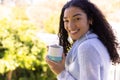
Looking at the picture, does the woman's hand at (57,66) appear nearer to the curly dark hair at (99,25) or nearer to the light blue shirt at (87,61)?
the light blue shirt at (87,61)

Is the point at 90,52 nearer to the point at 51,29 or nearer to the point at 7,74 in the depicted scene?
the point at 7,74

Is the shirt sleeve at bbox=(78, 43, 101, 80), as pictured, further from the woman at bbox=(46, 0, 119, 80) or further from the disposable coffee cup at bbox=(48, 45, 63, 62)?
the disposable coffee cup at bbox=(48, 45, 63, 62)

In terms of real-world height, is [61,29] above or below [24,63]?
above

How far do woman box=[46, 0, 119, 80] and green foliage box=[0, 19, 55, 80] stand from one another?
8.62 feet

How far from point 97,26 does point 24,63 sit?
3.07 meters

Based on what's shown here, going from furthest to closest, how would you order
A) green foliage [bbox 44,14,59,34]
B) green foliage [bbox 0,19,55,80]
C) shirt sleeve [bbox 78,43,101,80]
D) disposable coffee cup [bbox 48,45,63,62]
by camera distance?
1. green foliage [bbox 44,14,59,34]
2. green foliage [bbox 0,19,55,80]
3. disposable coffee cup [bbox 48,45,63,62]
4. shirt sleeve [bbox 78,43,101,80]

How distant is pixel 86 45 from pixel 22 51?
302 cm

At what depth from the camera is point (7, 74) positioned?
4.23 metres

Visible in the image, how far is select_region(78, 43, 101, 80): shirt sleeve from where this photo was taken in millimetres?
1108

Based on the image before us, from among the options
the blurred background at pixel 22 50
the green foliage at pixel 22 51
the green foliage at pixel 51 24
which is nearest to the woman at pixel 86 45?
the blurred background at pixel 22 50

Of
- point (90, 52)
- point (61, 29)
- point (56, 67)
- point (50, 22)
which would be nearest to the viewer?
point (90, 52)

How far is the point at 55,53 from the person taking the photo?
1215 mm

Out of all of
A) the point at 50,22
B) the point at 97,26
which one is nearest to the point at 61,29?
the point at 97,26

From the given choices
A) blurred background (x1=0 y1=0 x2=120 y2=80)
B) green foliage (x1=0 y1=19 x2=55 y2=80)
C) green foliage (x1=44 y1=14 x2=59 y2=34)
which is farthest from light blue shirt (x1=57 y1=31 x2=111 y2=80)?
green foliage (x1=44 y1=14 x2=59 y2=34)
